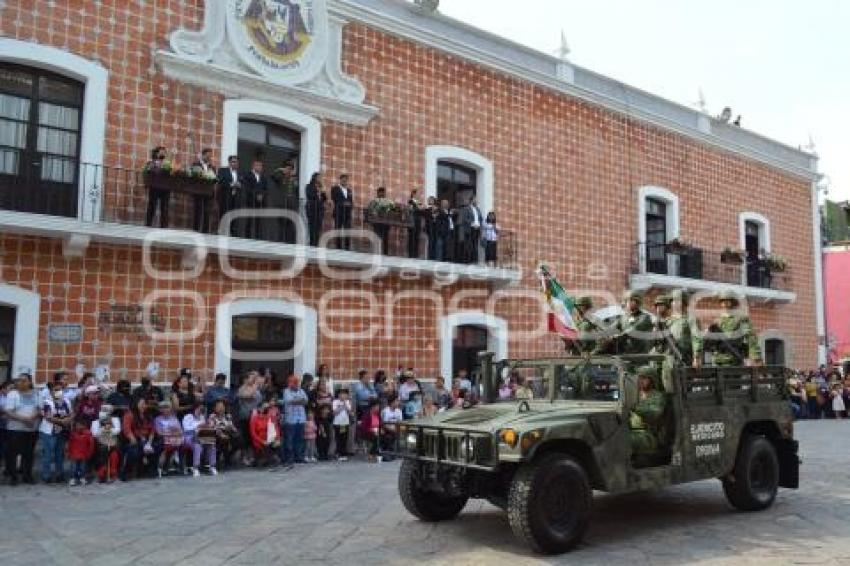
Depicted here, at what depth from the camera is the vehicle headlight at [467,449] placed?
22.8 feet

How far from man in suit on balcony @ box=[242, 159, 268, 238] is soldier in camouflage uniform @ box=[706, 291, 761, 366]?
7587 mm

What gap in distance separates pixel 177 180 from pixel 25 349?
3290 mm

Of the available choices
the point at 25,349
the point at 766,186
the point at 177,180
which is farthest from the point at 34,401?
the point at 766,186

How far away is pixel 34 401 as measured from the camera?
35.1ft

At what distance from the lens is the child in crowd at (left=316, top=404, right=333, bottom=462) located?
43.5ft

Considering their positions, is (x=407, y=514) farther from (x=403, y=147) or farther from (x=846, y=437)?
(x=846, y=437)

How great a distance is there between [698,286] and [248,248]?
41.5 feet

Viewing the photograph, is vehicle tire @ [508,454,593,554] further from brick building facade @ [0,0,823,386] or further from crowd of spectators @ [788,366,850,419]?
crowd of spectators @ [788,366,850,419]

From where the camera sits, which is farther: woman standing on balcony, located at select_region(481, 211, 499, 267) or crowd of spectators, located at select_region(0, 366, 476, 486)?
woman standing on balcony, located at select_region(481, 211, 499, 267)

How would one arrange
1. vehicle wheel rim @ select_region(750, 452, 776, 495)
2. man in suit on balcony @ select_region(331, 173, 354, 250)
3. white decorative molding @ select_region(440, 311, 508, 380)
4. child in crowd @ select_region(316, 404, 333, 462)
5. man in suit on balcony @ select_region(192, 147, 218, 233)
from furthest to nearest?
white decorative molding @ select_region(440, 311, 508, 380), man in suit on balcony @ select_region(331, 173, 354, 250), child in crowd @ select_region(316, 404, 333, 462), man in suit on balcony @ select_region(192, 147, 218, 233), vehicle wheel rim @ select_region(750, 452, 776, 495)

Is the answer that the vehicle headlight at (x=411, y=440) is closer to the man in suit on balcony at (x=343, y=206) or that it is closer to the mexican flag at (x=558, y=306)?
the mexican flag at (x=558, y=306)

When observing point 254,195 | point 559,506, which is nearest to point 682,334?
point 559,506

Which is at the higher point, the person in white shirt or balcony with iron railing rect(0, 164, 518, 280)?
balcony with iron railing rect(0, 164, 518, 280)

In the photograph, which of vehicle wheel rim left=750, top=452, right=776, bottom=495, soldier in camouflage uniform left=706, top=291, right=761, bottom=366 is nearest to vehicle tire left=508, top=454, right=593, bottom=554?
vehicle wheel rim left=750, top=452, right=776, bottom=495
